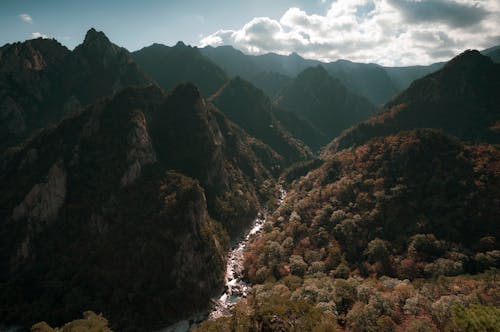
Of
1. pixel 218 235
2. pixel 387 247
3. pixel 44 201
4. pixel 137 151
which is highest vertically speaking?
pixel 137 151

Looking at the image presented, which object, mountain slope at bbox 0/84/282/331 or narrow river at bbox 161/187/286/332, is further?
narrow river at bbox 161/187/286/332

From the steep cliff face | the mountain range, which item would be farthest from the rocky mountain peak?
the steep cliff face

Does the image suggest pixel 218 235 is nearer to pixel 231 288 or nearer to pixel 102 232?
pixel 231 288

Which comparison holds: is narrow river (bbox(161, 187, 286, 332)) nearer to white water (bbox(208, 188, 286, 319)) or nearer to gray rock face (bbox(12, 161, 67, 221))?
white water (bbox(208, 188, 286, 319))

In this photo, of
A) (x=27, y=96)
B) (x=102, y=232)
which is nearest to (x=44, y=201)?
(x=102, y=232)

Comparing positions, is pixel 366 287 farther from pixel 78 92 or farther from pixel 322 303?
pixel 78 92

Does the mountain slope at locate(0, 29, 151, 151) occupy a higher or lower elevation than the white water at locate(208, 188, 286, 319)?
higher

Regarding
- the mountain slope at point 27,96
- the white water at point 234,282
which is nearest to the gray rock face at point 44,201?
the white water at point 234,282
